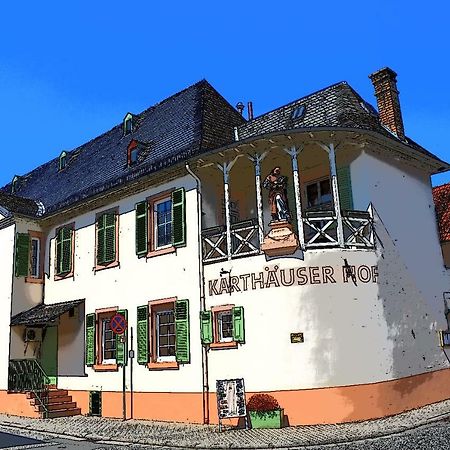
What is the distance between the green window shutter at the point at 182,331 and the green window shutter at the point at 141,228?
7.19ft

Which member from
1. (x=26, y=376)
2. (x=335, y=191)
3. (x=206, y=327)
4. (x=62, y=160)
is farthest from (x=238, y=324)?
(x=62, y=160)

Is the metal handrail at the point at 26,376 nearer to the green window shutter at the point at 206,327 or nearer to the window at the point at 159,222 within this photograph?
the window at the point at 159,222

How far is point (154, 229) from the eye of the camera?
16.0 meters

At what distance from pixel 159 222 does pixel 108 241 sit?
6.85ft

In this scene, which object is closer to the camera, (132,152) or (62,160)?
(132,152)

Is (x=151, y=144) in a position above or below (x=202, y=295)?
above

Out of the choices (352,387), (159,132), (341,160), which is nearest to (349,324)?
(352,387)

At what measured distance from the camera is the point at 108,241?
674 inches

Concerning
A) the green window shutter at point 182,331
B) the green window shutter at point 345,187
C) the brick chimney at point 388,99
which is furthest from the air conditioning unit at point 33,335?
the brick chimney at point 388,99

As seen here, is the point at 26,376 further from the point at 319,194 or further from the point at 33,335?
the point at 319,194

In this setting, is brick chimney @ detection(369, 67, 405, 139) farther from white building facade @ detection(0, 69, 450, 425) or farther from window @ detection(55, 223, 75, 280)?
window @ detection(55, 223, 75, 280)

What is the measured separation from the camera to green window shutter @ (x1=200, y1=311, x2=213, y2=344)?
13.8 meters

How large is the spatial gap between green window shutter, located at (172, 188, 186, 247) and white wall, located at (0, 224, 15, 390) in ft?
24.1

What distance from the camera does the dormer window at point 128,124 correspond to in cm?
2088
